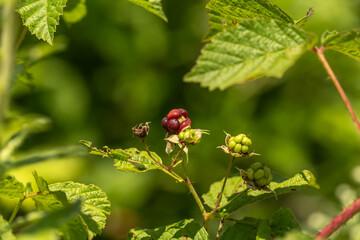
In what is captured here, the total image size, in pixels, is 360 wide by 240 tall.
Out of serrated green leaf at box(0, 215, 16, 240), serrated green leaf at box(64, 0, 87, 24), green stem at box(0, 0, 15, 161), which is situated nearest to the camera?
green stem at box(0, 0, 15, 161)

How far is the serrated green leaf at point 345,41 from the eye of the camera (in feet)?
3.85

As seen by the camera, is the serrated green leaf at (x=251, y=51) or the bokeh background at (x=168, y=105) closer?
the serrated green leaf at (x=251, y=51)

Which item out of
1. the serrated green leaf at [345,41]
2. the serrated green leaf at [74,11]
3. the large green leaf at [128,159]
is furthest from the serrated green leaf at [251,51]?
the serrated green leaf at [74,11]

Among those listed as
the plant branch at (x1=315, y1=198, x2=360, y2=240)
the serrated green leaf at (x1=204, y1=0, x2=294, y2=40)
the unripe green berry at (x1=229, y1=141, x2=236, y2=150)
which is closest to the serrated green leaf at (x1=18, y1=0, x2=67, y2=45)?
the serrated green leaf at (x1=204, y1=0, x2=294, y2=40)

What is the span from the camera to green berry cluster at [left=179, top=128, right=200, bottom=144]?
58.8 inches

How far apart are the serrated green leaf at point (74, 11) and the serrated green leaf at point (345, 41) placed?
37.6 inches

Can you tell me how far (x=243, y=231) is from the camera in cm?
138

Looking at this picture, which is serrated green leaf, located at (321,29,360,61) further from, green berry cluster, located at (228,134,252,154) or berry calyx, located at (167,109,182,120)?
berry calyx, located at (167,109,182,120)

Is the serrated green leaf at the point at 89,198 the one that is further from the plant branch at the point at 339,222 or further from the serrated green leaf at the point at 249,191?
the plant branch at the point at 339,222

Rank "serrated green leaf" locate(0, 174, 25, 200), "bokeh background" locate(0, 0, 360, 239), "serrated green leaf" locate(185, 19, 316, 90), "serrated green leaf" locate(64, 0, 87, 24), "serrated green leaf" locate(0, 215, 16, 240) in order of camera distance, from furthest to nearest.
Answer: "bokeh background" locate(0, 0, 360, 239) → "serrated green leaf" locate(64, 0, 87, 24) → "serrated green leaf" locate(0, 174, 25, 200) → "serrated green leaf" locate(185, 19, 316, 90) → "serrated green leaf" locate(0, 215, 16, 240)

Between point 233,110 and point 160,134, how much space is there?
67 centimetres

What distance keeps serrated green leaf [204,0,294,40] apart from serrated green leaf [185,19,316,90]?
153 millimetres

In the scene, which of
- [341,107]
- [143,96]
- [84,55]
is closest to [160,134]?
[143,96]

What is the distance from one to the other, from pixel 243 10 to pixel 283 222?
57 cm
